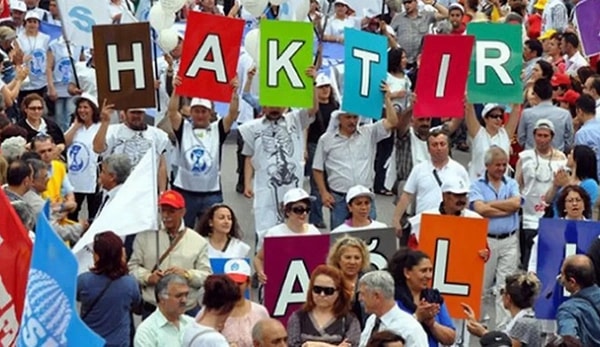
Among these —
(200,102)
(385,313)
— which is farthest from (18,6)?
(385,313)

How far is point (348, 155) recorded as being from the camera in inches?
543

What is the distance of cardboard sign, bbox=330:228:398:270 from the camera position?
11.4 metres

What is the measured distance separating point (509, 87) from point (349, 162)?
5.06 ft

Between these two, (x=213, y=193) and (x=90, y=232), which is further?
(x=213, y=193)

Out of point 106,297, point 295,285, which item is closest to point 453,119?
point 295,285

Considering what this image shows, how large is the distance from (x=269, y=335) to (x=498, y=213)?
4.26m

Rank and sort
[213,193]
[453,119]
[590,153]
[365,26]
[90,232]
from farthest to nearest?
[365,26]
[453,119]
[213,193]
[590,153]
[90,232]

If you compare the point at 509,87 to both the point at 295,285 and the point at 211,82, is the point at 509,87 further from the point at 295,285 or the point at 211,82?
the point at 295,285

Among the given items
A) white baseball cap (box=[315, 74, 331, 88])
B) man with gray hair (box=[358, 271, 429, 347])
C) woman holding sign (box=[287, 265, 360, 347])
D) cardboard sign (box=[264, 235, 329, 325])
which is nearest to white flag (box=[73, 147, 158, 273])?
cardboard sign (box=[264, 235, 329, 325])

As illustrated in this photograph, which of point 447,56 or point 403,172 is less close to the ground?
point 447,56

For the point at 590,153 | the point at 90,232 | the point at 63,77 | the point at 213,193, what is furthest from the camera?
the point at 63,77

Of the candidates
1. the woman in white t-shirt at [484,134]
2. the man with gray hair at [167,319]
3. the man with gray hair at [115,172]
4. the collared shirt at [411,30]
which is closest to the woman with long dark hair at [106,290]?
the man with gray hair at [167,319]

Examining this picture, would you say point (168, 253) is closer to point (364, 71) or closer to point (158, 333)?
point (158, 333)

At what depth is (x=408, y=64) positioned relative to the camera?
65.8 ft
